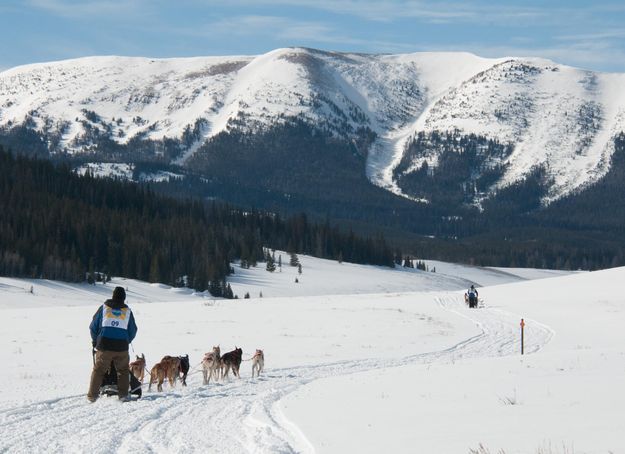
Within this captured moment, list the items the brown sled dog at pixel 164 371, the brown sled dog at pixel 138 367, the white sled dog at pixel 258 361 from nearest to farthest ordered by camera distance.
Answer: the brown sled dog at pixel 164 371 < the brown sled dog at pixel 138 367 < the white sled dog at pixel 258 361

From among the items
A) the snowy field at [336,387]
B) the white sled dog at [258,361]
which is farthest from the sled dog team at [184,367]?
the snowy field at [336,387]

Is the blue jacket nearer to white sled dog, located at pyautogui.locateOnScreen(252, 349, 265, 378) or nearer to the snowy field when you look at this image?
the snowy field

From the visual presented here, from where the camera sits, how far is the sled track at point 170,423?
39.7 ft

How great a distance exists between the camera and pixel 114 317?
1719 centimetres

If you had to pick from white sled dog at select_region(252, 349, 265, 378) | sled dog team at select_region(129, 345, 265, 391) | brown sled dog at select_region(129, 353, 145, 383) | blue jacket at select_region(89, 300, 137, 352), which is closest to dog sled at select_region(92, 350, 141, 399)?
blue jacket at select_region(89, 300, 137, 352)

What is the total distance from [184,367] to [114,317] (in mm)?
3323

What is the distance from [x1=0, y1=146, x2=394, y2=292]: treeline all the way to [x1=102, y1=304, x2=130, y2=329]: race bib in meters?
76.3

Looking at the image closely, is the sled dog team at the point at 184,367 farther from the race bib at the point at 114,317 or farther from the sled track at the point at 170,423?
the race bib at the point at 114,317

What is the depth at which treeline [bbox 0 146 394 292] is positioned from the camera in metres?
95.6

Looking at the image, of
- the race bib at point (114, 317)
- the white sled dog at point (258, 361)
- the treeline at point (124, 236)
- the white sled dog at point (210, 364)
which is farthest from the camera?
the treeline at point (124, 236)

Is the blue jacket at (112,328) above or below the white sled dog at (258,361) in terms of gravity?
above

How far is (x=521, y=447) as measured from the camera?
34.2 ft

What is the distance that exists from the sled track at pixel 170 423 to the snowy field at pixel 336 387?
0.03m

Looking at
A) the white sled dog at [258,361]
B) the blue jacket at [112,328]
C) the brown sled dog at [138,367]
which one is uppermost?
the blue jacket at [112,328]
